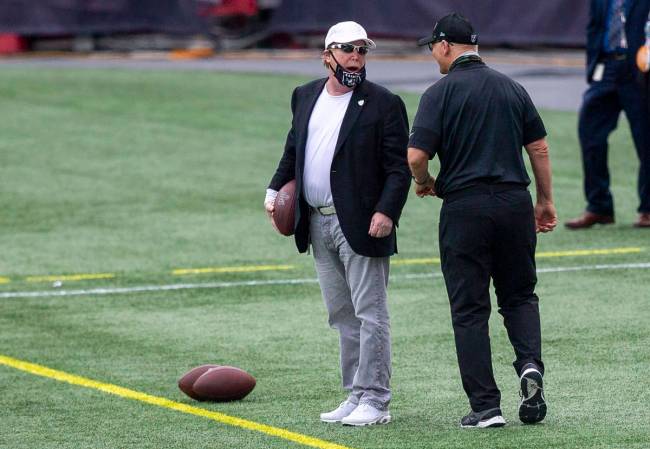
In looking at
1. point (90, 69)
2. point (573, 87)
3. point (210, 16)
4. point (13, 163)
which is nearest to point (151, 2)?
point (210, 16)

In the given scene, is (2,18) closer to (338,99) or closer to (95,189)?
(95,189)

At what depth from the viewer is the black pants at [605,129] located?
15.2 meters

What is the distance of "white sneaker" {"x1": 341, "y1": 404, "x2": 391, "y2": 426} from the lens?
8484mm

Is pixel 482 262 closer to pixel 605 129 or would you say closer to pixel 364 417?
pixel 364 417

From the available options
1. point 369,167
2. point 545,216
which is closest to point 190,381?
point 369,167

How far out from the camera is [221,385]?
9148mm

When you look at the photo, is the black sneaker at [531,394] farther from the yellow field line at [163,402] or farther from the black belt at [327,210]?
the black belt at [327,210]

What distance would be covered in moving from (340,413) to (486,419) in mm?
857

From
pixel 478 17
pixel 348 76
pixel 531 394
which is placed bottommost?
pixel 478 17

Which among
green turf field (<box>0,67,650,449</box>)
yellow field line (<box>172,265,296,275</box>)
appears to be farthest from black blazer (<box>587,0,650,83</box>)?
yellow field line (<box>172,265,296,275</box>)

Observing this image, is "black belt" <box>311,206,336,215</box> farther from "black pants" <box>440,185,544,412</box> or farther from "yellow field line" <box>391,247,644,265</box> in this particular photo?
"yellow field line" <box>391,247,644,265</box>

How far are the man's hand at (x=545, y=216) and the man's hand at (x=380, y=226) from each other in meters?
0.82

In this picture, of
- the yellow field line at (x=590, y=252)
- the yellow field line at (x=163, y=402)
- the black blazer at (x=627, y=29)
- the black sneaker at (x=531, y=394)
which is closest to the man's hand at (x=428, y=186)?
the black sneaker at (x=531, y=394)

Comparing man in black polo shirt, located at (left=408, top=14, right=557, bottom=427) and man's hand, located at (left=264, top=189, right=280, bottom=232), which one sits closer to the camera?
man in black polo shirt, located at (left=408, top=14, right=557, bottom=427)
